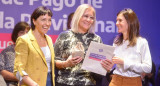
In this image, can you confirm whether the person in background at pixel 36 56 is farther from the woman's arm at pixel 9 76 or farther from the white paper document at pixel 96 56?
the woman's arm at pixel 9 76

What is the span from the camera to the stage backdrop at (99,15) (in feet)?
18.0

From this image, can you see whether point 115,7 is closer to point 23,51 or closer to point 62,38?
point 62,38

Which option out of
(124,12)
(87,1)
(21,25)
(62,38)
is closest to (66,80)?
(62,38)

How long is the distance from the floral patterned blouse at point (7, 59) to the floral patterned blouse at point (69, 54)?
1.49m

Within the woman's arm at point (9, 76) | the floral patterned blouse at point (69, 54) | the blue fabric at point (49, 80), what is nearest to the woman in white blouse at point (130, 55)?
the floral patterned blouse at point (69, 54)

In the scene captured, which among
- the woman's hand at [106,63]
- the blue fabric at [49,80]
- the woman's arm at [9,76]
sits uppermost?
the woman's hand at [106,63]

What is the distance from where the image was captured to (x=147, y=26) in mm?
5805

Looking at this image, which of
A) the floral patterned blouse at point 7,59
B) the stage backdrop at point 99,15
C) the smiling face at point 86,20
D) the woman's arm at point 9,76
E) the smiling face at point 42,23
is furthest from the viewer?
the stage backdrop at point 99,15

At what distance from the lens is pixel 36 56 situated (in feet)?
9.37

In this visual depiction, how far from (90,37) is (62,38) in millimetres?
322

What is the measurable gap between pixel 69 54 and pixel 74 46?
0.35 feet

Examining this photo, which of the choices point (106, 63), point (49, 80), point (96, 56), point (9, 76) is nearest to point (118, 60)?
point (106, 63)

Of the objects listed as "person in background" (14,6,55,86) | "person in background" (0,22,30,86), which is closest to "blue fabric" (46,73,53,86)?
"person in background" (14,6,55,86)

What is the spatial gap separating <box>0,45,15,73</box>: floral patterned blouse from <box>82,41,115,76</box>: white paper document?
1835 millimetres
